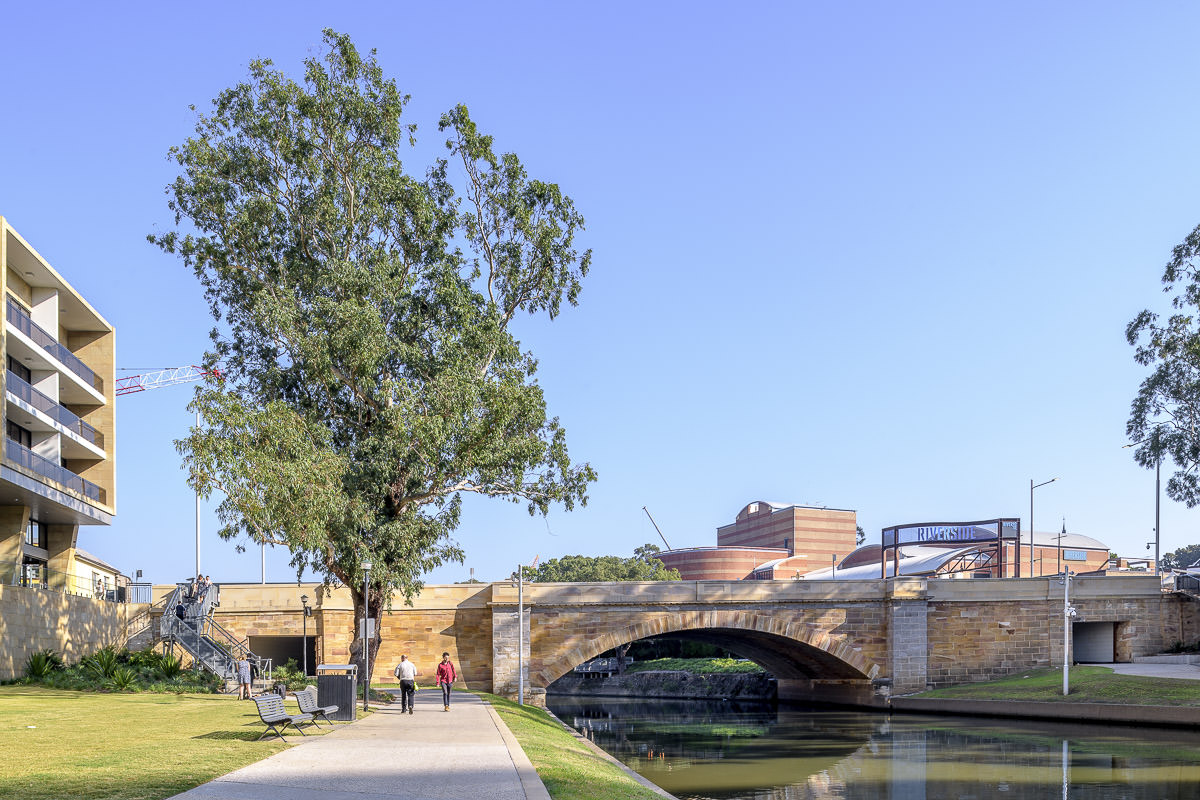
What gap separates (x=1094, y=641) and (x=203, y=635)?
3877cm

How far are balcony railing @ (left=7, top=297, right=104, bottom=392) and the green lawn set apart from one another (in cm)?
1520

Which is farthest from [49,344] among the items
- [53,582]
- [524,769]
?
[524,769]

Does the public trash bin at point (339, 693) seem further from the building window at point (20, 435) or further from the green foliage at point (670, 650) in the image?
the green foliage at point (670, 650)

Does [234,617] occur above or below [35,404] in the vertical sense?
below

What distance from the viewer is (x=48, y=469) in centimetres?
4072

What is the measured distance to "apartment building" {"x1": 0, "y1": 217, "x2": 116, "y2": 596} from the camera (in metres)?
39.1

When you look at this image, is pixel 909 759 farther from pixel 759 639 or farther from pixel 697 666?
pixel 697 666

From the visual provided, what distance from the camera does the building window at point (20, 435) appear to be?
4213 cm

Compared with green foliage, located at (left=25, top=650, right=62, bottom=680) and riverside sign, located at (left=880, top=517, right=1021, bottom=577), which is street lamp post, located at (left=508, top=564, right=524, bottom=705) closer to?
green foliage, located at (left=25, top=650, right=62, bottom=680)

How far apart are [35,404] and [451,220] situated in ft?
61.2

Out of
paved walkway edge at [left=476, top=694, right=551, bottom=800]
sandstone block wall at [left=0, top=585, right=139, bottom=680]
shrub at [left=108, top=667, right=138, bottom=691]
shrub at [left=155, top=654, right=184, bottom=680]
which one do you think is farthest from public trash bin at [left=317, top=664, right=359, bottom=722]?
sandstone block wall at [left=0, top=585, right=139, bottom=680]

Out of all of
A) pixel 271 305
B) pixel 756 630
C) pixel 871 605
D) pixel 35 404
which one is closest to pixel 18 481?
pixel 35 404

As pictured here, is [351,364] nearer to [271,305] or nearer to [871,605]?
[271,305]

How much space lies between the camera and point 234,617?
44312 millimetres
